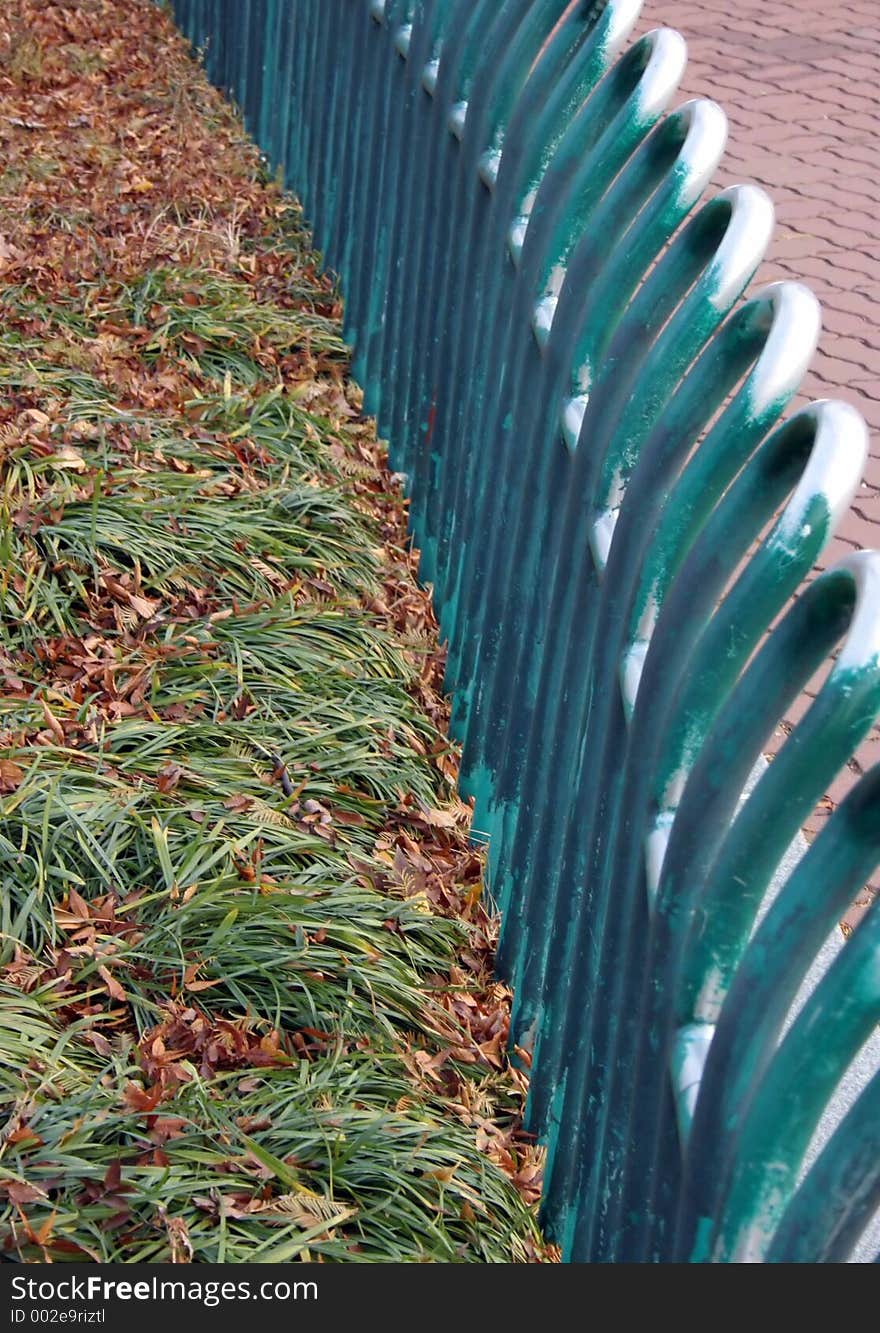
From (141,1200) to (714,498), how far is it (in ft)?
3.87

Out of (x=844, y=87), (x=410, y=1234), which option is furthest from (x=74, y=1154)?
(x=844, y=87)

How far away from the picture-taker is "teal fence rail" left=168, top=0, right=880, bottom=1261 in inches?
50.4

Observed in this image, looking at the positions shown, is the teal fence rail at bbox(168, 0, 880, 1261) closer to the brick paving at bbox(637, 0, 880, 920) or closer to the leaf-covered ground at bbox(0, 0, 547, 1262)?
the leaf-covered ground at bbox(0, 0, 547, 1262)

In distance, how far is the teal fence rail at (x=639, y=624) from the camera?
1279 millimetres

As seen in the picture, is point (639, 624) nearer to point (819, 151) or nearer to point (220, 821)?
point (220, 821)

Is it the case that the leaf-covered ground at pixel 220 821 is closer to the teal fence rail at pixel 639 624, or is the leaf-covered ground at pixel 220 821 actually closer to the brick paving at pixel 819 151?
the teal fence rail at pixel 639 624

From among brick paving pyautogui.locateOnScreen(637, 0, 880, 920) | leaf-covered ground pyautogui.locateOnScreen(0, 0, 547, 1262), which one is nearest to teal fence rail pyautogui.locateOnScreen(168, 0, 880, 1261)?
leaf-covered ground pyautogui.locateOnScreen(0, 0, 547, 1262)

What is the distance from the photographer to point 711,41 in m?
7.89

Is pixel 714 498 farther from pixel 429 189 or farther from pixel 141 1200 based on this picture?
pixel 429 189

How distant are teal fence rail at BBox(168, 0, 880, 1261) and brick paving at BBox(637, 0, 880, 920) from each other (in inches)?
39.4

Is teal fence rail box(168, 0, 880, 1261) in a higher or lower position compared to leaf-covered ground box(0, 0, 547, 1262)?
higher

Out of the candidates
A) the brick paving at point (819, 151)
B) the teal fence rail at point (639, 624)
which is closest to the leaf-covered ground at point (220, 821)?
the teal fence rail at point (639, 624)

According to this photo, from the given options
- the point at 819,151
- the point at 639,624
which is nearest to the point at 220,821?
the point at 639,624

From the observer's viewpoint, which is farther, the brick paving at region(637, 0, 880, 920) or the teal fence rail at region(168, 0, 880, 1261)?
the brick paving at region(637, 0, 880, 920)
